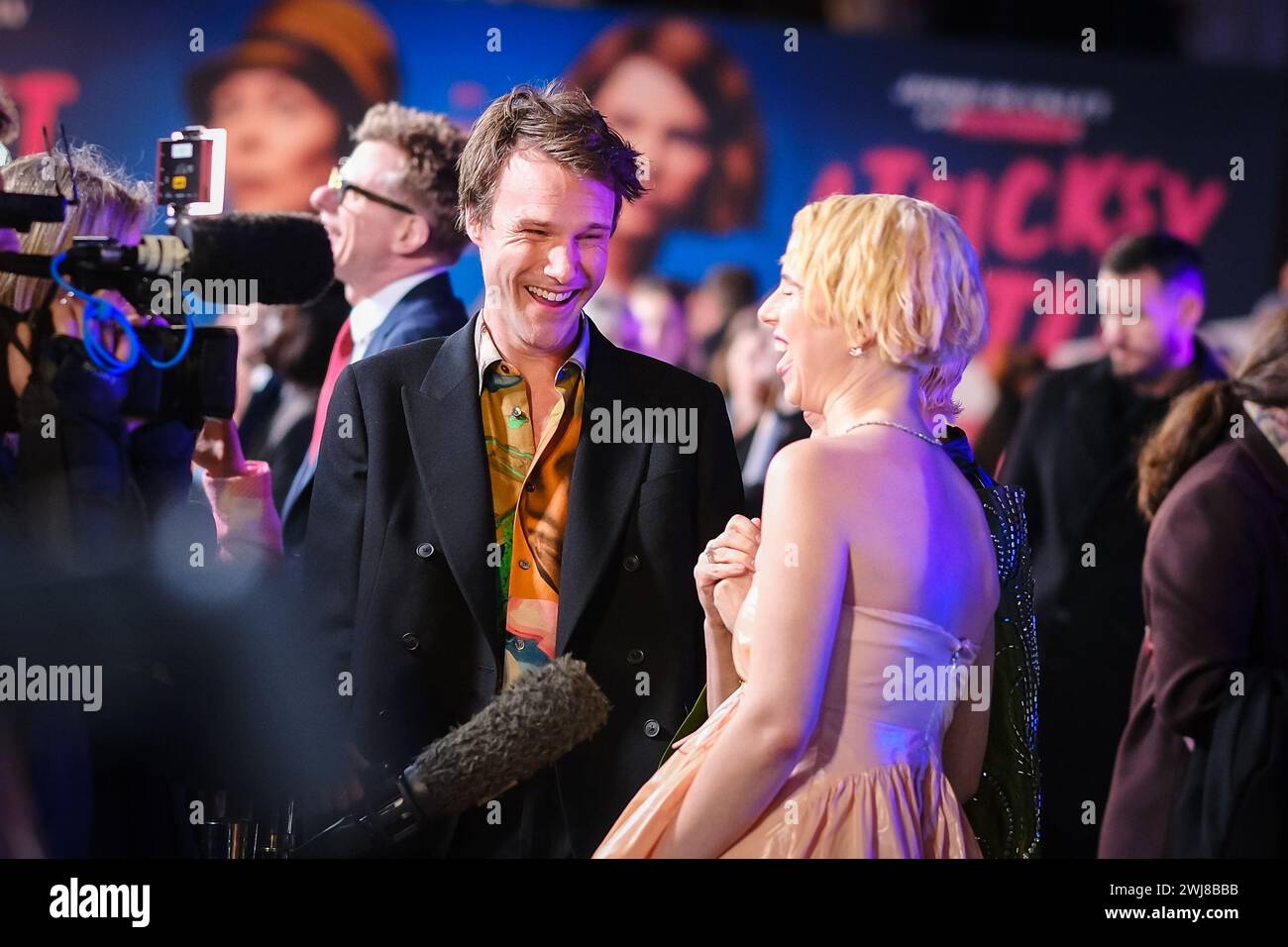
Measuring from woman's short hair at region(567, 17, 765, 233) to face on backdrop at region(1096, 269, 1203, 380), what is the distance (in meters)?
1.12

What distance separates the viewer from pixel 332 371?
323 cm

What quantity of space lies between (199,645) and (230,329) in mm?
675

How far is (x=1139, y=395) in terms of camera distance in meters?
4.33

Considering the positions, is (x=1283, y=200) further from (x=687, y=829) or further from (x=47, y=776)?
(x=47, y=776)

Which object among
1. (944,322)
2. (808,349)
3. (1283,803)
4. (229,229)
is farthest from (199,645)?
(1283,803)

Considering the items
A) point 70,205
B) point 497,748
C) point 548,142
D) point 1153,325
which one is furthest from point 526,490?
point 1153,325

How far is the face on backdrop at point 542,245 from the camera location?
272 cm

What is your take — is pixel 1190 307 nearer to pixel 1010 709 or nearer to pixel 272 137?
pixel 1010 709

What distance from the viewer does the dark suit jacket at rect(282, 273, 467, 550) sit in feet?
10.2

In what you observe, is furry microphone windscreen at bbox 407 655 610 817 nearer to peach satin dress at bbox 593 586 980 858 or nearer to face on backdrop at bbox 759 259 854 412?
peach satin dress at bbox 593 586 980 858

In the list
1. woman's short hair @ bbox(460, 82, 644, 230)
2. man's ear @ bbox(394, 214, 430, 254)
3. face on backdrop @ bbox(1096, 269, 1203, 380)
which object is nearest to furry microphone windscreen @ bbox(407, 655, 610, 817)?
woman's short hair @ bbox(460, 82, 644, 230)

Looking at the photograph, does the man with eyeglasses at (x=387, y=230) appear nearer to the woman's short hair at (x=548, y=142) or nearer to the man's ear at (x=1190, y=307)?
the woman's short hair at (x=548, y=142)

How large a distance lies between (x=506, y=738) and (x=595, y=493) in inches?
19.1

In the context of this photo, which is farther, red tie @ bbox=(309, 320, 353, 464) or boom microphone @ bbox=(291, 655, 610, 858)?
red tie @ bbox=(309, 320, 353, 464)
